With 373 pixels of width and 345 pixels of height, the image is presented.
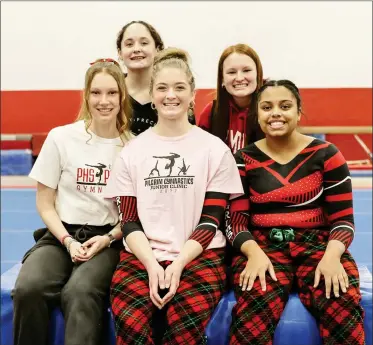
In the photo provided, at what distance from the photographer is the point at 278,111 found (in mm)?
2014

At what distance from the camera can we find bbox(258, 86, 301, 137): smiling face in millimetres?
2012

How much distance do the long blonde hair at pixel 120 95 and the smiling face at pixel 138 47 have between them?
1.22 ft

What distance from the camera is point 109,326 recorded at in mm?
1872

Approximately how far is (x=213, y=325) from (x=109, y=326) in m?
0.38

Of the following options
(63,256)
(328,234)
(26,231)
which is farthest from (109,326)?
(26,231)

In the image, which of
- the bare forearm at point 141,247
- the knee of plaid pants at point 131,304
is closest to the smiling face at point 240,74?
the bare forearm at point 141,247

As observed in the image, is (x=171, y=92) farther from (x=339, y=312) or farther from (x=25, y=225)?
(x=25, y=225)

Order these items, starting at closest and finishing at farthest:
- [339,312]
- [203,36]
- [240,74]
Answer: [339,312]
[240,74]
[203,36]

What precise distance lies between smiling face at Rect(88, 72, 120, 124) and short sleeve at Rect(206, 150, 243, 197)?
0.53 metres

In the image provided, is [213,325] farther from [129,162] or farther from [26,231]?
[26,231]

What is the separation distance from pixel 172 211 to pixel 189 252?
0.61 feet

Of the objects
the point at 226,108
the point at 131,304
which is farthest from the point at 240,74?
the point at 131,304

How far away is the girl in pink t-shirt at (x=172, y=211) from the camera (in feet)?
5.69

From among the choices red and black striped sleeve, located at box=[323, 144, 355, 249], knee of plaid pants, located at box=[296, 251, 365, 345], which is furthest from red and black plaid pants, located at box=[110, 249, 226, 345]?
red and black striped sleeve, located at box=[323, 144, 355, 249]
